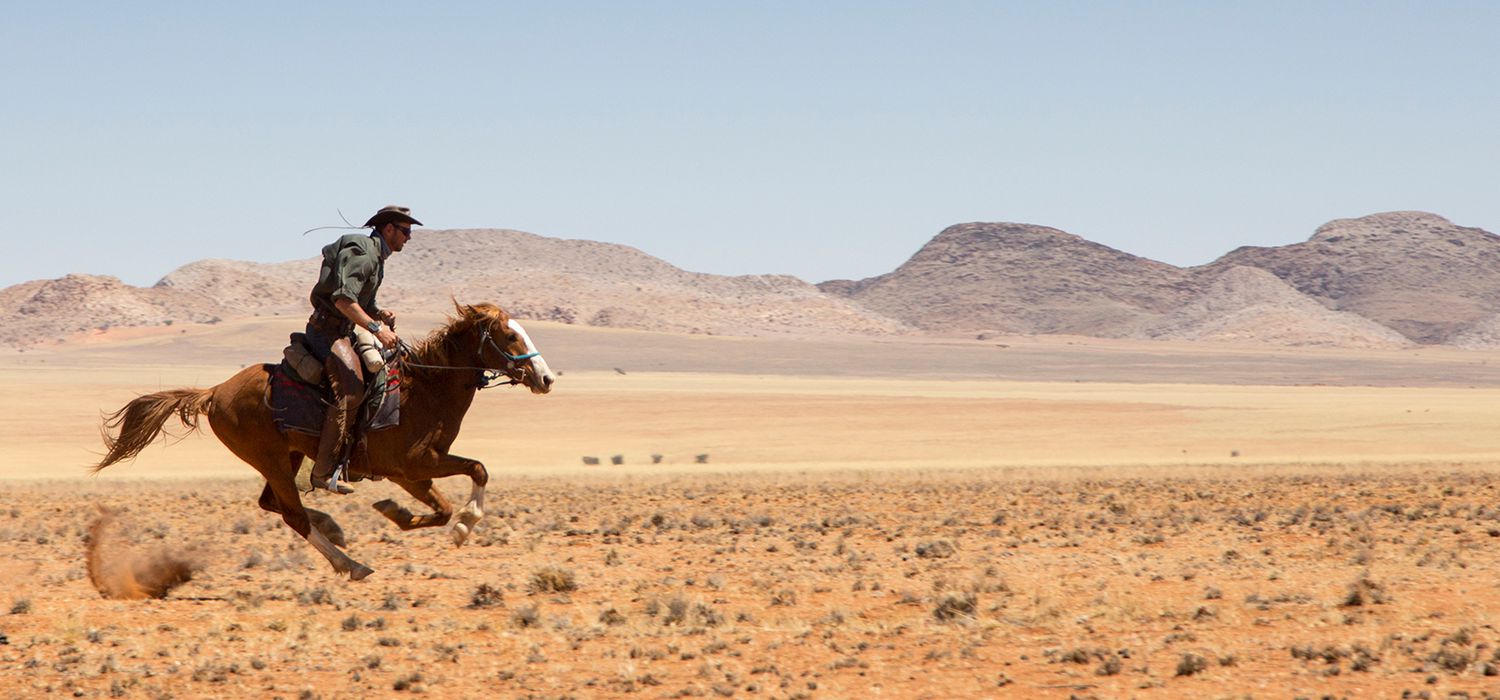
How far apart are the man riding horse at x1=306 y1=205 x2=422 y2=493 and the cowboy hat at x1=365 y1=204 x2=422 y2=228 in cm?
18

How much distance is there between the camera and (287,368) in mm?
13086

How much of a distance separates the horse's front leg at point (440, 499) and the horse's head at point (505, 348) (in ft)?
2.76

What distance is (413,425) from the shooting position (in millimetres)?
12938

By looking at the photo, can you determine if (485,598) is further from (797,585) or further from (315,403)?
(797,585)

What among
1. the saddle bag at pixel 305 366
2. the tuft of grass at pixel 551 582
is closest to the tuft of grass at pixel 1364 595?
the tuft of grass at pixel 551 582

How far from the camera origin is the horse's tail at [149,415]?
13570mm

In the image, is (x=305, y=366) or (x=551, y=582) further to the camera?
(x=551, y=582)

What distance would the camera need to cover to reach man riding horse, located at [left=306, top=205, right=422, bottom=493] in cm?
1266

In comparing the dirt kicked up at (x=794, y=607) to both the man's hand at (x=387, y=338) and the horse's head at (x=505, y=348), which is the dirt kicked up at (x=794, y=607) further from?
the man's hand at (x=387, y=338)

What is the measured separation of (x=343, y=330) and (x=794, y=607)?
14.5 feet

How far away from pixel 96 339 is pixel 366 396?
14793 cm

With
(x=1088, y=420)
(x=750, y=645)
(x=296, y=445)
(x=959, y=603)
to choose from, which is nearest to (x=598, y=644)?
(x=750, y=645)

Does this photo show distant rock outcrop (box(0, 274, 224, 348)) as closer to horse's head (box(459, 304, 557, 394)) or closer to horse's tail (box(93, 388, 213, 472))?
horse's tail (box(93, 388, 213, 472))

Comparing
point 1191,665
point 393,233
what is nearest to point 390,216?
point 393,233
